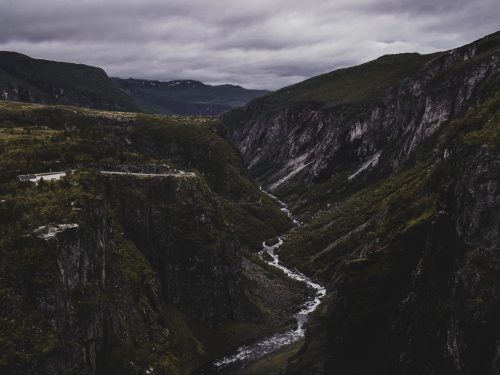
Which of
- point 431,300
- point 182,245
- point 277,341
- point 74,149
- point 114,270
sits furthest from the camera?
point 74,149

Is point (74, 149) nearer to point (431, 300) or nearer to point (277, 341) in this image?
point (277, 341)

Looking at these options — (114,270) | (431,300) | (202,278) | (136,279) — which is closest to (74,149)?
(136,279)

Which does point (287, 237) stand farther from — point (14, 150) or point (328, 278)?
point (14, 150)

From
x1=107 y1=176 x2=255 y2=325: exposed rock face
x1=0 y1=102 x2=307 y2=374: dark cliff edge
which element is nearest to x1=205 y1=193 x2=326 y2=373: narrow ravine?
x1=0 y1=102 x2=307 y2=374: dark cliff edge

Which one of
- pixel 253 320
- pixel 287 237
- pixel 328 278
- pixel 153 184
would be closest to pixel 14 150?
pixel 153 184

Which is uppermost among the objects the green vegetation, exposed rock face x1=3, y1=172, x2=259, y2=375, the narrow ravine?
the green vegetation

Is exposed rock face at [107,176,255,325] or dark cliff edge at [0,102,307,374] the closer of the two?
dark cliff edge at [0,102,307,374]

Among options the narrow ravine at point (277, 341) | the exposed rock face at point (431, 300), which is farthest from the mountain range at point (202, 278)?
the narrow ravine at point (277, 341)

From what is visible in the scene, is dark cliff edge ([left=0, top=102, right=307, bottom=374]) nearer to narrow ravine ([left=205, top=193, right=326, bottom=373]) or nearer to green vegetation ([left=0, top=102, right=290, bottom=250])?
green vegetation ([left=0, top=102, right=290, bottom=250])

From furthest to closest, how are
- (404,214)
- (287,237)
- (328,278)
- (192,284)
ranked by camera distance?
(287,237)
(328,278)
(192,284)
(404,214)

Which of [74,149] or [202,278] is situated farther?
[74,149]

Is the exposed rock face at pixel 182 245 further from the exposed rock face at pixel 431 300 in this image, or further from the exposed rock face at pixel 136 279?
the exposed rock face at pixel 431 300
